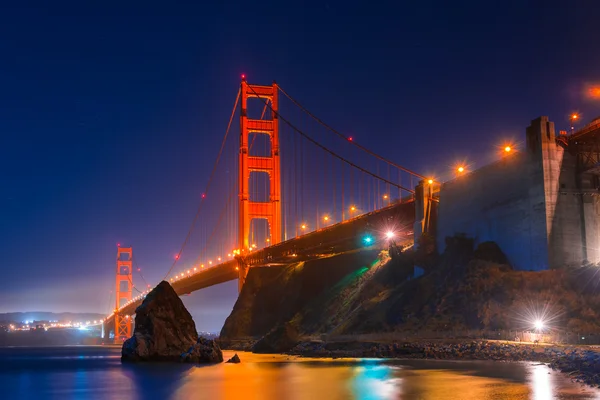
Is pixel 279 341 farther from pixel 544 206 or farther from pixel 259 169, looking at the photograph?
pixel 259 169

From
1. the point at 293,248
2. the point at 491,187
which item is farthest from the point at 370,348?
the point at 293,248

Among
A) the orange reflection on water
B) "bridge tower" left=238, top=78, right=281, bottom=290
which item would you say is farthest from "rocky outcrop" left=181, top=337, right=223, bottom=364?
"bridge tower" left=238, top=78, right=281, bottom=290

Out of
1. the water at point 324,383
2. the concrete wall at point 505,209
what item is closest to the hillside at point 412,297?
the concrete wall at point 505,209

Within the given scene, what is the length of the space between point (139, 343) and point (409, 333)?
17306 mm

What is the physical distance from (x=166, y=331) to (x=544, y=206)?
2374 cm

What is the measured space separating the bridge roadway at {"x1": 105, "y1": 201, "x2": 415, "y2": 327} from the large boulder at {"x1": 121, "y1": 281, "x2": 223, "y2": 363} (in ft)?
83.7

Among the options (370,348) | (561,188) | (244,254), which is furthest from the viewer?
(244,254)

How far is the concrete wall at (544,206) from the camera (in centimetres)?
4053

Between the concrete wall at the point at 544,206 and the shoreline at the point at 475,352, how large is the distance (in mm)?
7583

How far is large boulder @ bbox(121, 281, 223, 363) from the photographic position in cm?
4153

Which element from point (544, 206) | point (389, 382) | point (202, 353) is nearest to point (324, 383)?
point (389, 382)

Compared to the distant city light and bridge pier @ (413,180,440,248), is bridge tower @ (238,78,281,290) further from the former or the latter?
the distant city light

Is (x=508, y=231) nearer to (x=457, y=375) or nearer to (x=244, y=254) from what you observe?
(x=457, y=375)

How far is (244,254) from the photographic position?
3199 inches
